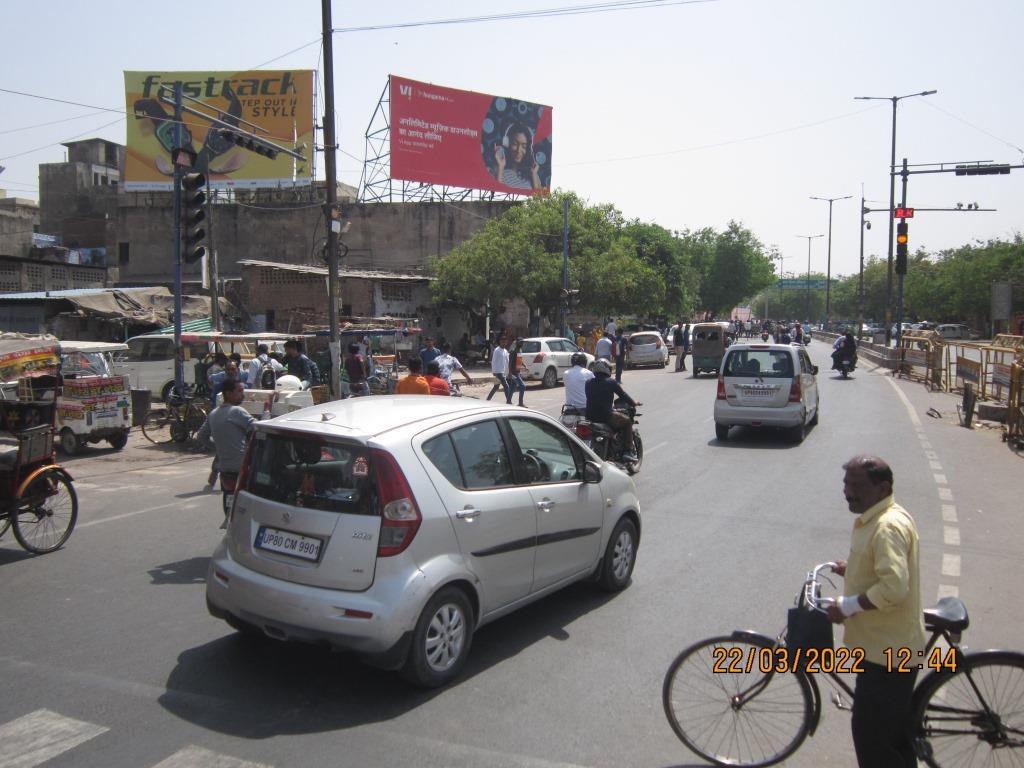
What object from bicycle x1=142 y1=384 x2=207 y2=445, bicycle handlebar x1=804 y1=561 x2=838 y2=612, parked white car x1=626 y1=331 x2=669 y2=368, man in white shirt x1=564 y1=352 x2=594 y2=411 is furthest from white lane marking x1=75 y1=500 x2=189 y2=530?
parked white car x1=626 y1=331 x2=669 y2=368

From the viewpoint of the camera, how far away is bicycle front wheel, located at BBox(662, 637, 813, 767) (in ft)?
12.6

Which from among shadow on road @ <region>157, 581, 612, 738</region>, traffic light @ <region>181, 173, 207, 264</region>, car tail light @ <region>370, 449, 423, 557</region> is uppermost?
traffic light @ <region>181, 173, 207, 264</region>

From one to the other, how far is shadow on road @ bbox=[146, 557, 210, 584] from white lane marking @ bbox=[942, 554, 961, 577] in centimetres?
627

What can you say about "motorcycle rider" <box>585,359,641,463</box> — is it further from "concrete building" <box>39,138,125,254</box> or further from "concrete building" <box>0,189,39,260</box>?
"concrete building" <box>39,138,125,254</box>

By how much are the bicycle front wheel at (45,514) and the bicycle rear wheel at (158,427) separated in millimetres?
7107

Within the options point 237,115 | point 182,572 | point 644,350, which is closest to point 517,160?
point 237,115

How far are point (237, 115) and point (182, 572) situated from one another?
1548 inches

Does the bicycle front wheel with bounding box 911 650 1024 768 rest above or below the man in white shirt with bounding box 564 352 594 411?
below

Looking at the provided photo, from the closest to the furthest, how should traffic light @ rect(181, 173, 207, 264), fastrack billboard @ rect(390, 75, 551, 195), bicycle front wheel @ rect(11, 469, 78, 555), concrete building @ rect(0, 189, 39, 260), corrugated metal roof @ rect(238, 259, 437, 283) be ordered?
1. bicycle front wheel @ rect(11, 469, 78, 555)
2. traffic light @ rect(181, 173, 207, 264)
3. corrugated metal roof @ rect(238, 259, 437, 283)
4. fastrack billboard @ rect(390, 75, 551, 195)
5. concrete building @ rect(0, 189, 39, 260)

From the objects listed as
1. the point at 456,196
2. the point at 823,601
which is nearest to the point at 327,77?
the point at 823,601

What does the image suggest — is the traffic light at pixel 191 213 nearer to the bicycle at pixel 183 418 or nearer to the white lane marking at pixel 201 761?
the bicycle at pixel 183 418

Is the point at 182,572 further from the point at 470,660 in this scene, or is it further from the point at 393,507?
the point at 393,507

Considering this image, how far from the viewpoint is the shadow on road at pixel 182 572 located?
680 cm

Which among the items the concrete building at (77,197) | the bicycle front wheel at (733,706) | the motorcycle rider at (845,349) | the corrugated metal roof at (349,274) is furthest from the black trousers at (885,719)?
the concrete building at (77,197)
